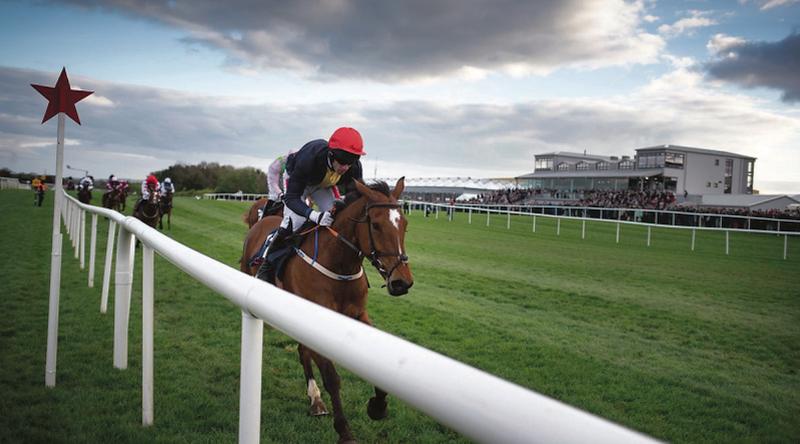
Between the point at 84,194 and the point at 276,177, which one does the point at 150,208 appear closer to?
the point at 84,194

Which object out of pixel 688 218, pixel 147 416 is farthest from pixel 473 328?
pixel 688 218

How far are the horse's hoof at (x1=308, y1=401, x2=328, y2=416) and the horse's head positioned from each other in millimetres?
1011

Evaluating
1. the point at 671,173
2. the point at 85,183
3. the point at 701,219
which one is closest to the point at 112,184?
the point at 85,183

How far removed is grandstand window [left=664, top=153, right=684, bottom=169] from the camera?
48250mm

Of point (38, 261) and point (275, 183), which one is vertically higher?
point (275, 183)

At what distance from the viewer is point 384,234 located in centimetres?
346

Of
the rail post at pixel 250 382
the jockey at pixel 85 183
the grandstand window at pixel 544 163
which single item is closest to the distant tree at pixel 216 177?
the grandstand window at pixel 544 163

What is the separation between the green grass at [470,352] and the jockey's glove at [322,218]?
130 centimetres

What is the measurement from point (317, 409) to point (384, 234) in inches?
51.0

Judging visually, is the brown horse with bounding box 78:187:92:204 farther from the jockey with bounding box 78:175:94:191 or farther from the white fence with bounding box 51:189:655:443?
the white fence with bounding box 51:189:655:443

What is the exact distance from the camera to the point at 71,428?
3115 millimetres

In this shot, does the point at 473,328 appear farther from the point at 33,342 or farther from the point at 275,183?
the point at 33,342

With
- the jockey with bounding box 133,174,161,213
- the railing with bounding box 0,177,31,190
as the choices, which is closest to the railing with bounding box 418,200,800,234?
the jockey with bounding box 133,174,161,213

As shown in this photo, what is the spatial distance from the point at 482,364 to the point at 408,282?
1927 mm
